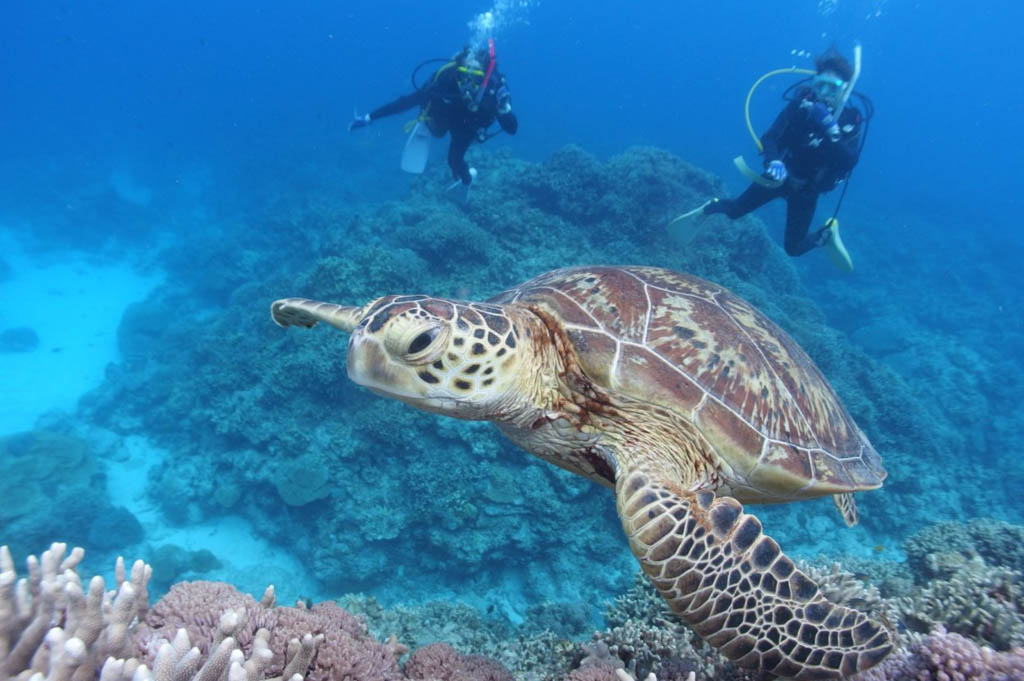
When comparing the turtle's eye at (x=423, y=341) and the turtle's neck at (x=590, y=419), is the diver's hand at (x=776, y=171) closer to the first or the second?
the turtle's neck at (x=590, y=419)

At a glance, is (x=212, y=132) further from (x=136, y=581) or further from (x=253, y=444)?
(x=136, y=581)

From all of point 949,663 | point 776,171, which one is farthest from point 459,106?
point 949,663

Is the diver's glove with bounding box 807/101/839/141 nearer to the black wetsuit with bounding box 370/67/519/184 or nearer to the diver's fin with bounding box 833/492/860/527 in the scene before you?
the black wetsuit with bounding box 370/67/519/184

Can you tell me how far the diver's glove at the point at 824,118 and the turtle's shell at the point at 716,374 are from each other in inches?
203

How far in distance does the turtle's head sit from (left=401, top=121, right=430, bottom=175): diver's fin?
8396 mm

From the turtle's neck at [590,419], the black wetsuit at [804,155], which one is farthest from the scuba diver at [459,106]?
the turtle's neck at [590,419]

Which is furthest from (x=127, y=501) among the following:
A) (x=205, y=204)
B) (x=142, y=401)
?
(x=205, y=204)

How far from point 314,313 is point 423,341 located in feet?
3.87

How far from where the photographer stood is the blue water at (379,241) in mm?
6566

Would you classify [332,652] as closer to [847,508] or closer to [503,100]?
[847,508]

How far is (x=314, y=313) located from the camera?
9.21 ft

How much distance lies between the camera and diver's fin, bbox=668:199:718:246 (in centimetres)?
883

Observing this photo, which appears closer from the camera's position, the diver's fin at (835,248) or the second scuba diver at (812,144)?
the second scuba diver at (812,144)

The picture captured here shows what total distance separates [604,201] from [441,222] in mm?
3571
